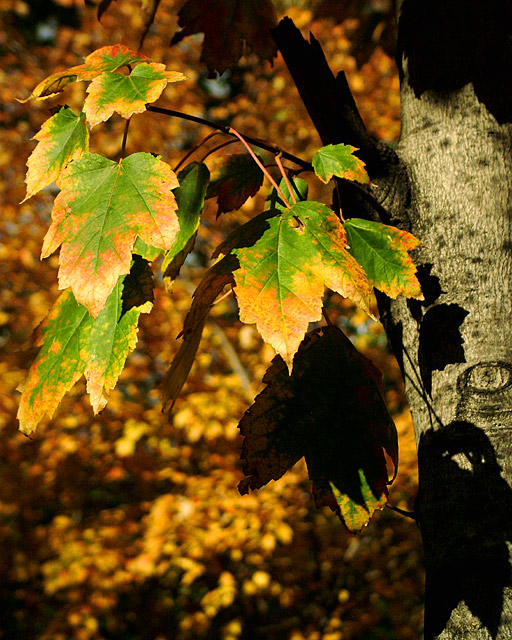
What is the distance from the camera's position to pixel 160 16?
4.96 meters

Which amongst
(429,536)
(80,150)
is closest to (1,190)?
(80,150)

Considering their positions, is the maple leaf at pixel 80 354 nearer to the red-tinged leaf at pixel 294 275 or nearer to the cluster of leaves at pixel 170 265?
the cluster of leaves at pixel 170 265

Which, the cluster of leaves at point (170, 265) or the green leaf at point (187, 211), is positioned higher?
the green leaf at point (187, 211)

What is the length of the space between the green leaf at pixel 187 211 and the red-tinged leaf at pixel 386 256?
9.7 inches

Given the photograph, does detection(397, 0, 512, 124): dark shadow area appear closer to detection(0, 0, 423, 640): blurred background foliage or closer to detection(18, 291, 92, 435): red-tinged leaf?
detection(18, 291, 92, 435): red-tinged leaf

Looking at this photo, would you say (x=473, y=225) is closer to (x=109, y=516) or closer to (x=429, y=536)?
(x=429, y=536)

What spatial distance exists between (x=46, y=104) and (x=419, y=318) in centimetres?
475

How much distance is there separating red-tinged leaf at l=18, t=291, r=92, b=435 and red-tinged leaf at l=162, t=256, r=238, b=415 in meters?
0.15

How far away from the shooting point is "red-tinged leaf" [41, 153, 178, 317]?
67 cm

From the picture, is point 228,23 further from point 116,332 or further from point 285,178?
point 116,332

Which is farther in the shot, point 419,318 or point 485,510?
point 419,318

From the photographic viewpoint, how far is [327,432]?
0.79 m

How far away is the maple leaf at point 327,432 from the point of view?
77cm

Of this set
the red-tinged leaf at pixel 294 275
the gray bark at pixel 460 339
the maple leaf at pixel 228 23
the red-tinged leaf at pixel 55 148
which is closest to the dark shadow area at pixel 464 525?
the gray bark at pixel 460 339
